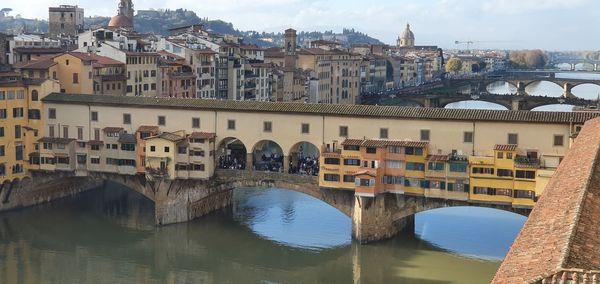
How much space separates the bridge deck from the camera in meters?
8.84

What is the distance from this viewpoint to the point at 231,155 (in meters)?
36.0

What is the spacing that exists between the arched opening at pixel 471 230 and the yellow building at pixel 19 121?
15.8 meters

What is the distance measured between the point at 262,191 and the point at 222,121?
8.19 meters

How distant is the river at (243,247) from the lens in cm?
2619

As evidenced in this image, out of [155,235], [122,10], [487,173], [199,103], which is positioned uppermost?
[122,10]

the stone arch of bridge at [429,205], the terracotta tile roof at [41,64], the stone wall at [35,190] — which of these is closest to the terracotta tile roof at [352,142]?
the stone arch of bridge at [429,205]

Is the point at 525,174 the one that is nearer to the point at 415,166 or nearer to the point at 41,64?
the point at 415,166

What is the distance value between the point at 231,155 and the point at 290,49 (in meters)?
38.5

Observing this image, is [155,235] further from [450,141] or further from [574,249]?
[574,249]

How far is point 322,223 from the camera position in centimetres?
3250

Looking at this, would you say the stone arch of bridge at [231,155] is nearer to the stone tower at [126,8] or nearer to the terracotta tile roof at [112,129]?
the terracotta tile roof at [112,129]

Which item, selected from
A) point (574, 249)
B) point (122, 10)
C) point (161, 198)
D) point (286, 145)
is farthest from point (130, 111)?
point (122, 10)

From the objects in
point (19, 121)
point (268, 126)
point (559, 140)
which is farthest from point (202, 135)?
point (559, 140)

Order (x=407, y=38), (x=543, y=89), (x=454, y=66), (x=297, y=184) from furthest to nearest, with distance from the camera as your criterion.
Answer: (x=407, y=38) → (x=454, y=66) → (x=543, y=89) → (x=297, y=184)
